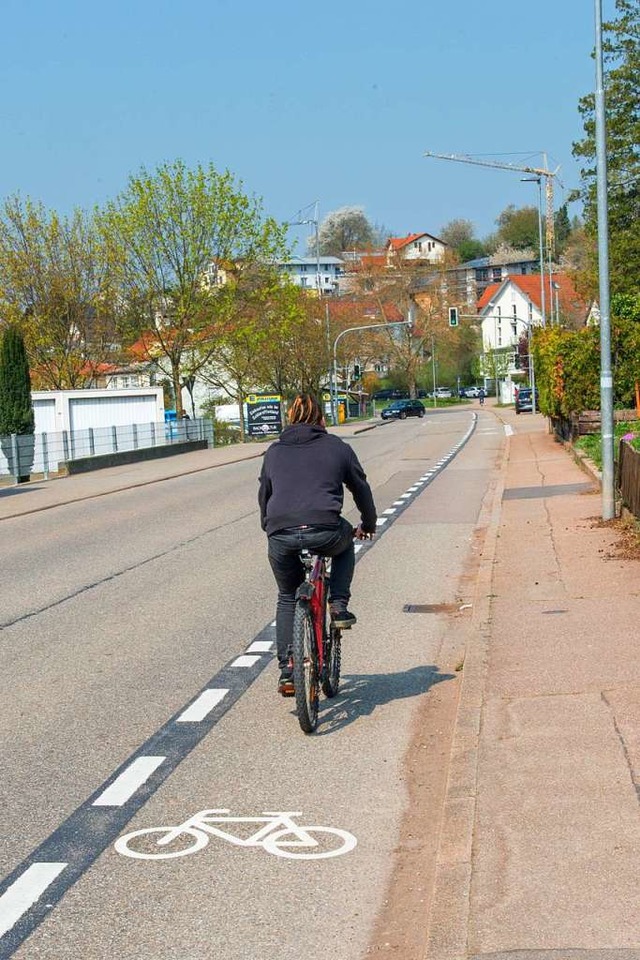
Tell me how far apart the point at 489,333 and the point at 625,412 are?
14364cm

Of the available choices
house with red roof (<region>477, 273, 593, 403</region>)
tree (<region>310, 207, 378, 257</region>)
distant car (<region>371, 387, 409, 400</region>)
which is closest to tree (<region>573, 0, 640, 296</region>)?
house with red roof (<region>477, 273, 593, 403</region>)

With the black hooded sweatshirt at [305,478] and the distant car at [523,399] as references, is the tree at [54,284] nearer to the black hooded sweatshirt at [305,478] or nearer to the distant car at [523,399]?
the distant car at [523,399]

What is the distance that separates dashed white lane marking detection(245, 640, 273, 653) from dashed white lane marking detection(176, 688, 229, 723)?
130 cm

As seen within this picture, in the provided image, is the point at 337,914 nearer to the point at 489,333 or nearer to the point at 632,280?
the point at 632,280

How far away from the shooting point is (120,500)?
1033 inches

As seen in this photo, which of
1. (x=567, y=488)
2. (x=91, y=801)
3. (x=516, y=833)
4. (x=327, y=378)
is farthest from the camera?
(x=327, y=378)

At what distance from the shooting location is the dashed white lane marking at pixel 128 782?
19.4 feet

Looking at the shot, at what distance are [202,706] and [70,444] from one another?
32208mm

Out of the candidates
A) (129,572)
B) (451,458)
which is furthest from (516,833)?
(451,458)

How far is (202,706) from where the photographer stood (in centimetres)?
779

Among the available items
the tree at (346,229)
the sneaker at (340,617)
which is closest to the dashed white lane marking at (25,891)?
the sneaker at (340,617)

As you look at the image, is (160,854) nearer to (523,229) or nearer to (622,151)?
(622,151)

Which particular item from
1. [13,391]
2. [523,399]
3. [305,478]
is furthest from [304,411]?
[523,399]

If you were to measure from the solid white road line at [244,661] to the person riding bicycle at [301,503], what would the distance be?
181 centimetres
